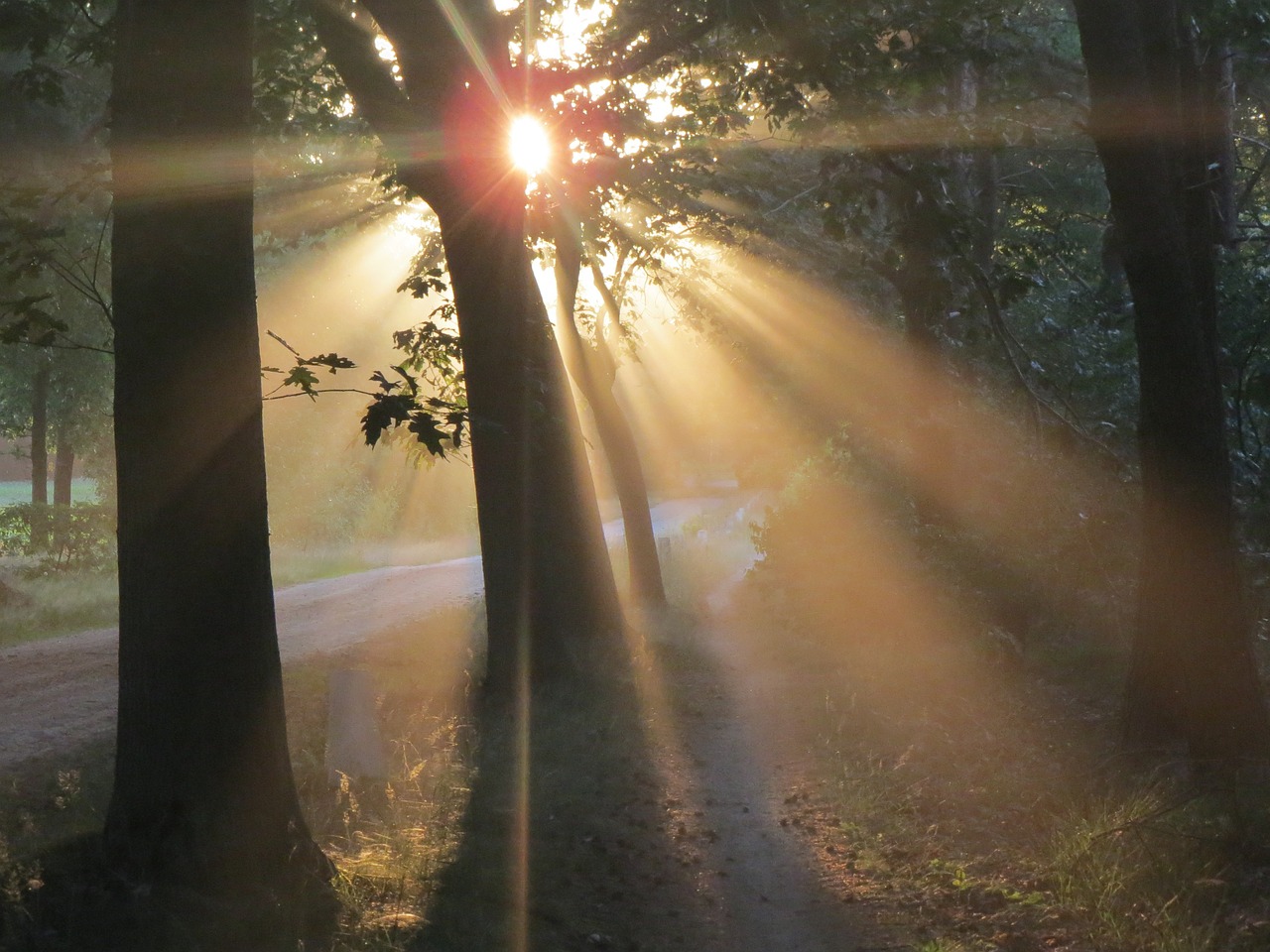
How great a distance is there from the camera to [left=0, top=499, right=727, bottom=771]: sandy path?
1116 cm

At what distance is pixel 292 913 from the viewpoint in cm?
564

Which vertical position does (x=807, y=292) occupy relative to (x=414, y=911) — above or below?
above

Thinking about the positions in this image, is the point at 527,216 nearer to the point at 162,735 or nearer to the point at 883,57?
the point at 883,57

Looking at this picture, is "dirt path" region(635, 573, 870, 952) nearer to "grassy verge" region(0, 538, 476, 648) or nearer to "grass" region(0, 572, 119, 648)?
"grassy verge" region(0, 538, 476, 648)

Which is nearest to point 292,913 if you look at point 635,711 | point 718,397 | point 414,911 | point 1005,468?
point 414,911

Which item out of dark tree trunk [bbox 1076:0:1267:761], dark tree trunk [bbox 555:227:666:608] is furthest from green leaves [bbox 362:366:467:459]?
dark tree trunk [bbox 555:227:666:608]

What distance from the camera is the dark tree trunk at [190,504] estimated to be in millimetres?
5703

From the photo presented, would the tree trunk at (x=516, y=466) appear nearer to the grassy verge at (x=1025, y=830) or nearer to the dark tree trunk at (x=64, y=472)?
the grassy verge at (x=1025, y=830)

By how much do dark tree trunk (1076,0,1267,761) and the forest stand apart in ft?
0.10

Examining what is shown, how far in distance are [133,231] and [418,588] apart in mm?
18226

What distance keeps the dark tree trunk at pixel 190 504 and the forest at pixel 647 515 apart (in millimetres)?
19

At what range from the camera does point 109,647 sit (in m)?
16.3

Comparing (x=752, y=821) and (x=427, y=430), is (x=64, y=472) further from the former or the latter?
(x=427, y=430)

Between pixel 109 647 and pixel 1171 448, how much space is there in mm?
12983
